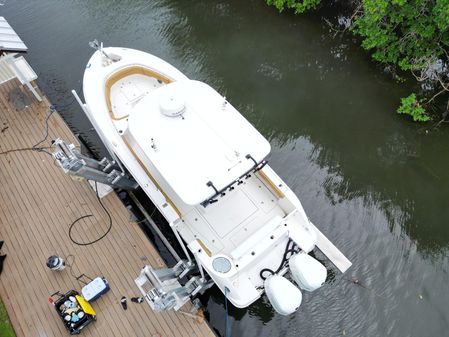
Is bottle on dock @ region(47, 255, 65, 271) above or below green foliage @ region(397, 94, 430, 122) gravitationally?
above

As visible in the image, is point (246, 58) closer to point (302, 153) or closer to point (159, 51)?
point (159, 51)

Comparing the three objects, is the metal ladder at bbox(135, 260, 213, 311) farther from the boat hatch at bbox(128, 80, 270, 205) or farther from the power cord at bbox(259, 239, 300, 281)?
the boat hatch at bbox(128, 80, 270, 205)

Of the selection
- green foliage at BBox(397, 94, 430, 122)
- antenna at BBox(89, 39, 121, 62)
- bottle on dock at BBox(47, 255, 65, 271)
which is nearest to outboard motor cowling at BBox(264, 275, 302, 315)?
bottle on dock at BBox(47, 255, 65, 271)

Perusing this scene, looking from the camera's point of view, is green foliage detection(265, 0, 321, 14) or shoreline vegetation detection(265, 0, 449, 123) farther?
green foliage detection(265, 0, 321, 14)

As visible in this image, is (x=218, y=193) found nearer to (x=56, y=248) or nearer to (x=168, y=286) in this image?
(x=168, y=286)

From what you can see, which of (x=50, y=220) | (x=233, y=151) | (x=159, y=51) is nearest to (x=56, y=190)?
(x=50, y=220)

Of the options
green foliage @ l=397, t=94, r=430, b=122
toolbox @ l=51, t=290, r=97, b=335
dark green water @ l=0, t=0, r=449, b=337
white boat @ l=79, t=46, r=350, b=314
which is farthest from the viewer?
green foliage @ l=397, t=94, r=430, b=122

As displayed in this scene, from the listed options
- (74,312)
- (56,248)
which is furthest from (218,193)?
(56,248)
